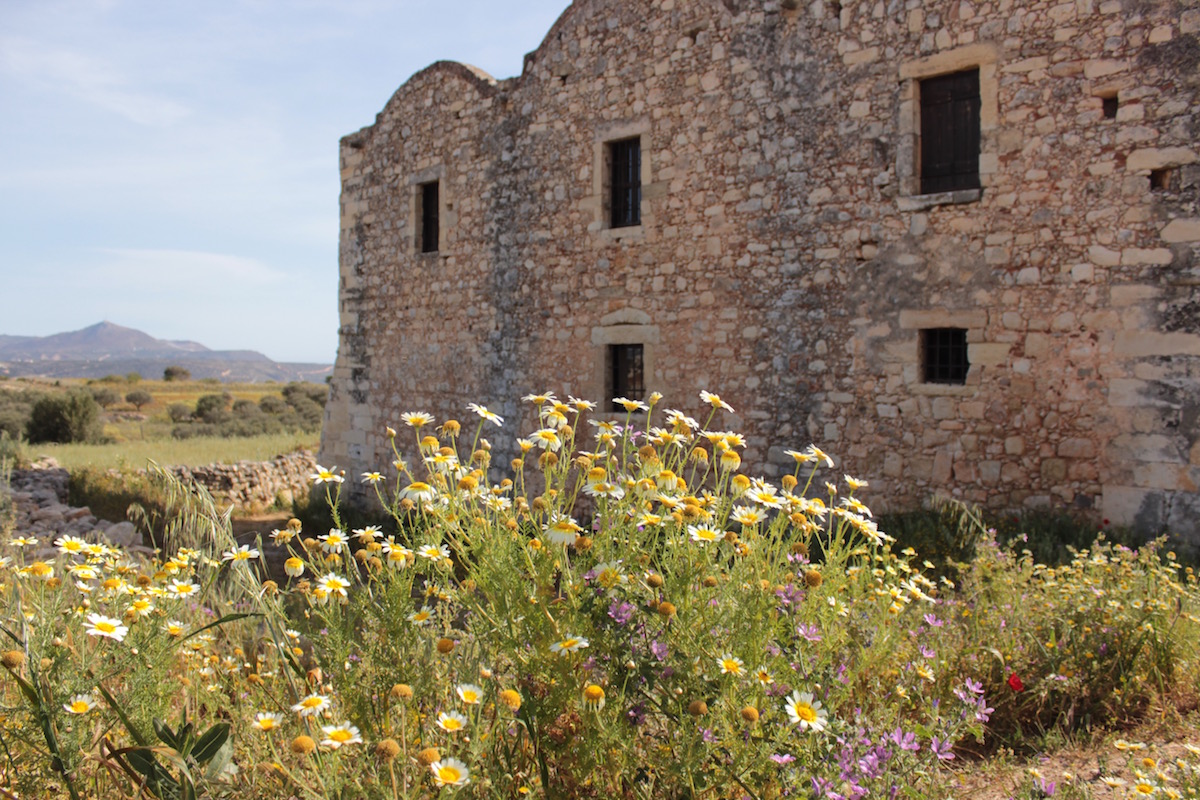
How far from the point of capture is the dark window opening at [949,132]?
6559 millimetres

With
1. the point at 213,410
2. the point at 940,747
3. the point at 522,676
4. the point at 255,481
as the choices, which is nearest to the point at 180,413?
the point at 213,410

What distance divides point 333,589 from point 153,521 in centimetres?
958

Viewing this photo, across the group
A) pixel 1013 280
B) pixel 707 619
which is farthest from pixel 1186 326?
pixel 707 619

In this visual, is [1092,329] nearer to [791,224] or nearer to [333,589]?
[791,224]

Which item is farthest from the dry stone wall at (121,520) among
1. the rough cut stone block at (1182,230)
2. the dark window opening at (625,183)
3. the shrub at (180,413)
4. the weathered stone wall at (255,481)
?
the shrub at (180,413)

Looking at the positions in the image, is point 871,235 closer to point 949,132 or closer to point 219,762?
point 949,132

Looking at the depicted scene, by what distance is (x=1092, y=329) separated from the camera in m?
5.96

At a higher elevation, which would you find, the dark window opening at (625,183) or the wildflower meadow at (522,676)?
the dark window opening at (625,183)

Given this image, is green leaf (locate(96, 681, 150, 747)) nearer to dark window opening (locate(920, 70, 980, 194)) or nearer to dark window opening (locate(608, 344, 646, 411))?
dark window opening (locate(608, 344, 646, 411))

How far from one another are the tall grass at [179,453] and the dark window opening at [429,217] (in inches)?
233

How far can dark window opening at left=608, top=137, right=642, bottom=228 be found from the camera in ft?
28.3

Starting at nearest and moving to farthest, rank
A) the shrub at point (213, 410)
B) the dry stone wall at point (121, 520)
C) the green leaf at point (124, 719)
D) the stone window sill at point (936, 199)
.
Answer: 1. the green leaf at point (124, 719)
2. the stone window sill at point (936, 199)
3. the dry stone wall at point (121, 520)
4. the shrub at point (213, 410)

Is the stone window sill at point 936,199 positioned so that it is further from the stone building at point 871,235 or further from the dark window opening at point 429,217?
the dark window opening at point 429,217

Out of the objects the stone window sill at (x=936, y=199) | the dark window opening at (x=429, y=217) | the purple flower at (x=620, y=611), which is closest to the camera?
the purple flower at (x=620, y=611)
